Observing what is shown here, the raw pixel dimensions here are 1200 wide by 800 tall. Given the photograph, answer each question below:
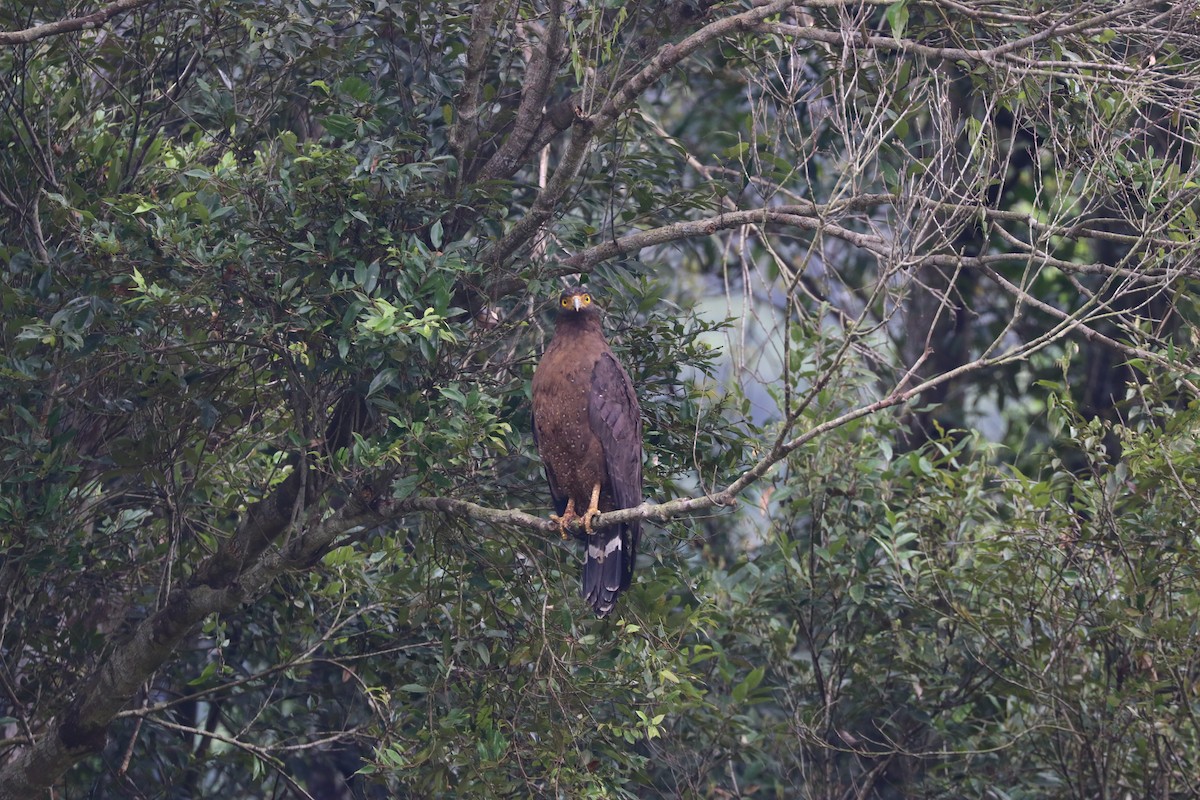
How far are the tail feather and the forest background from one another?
0.11m

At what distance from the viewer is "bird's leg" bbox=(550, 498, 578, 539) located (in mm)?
A: 4392

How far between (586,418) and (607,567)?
0.65 meters

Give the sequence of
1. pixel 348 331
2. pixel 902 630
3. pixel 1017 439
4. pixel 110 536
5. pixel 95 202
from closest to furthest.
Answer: pixel 348 331 < pixel 95 202 < pixel 110 536 < pixel 902 630 < pixel 1017 439

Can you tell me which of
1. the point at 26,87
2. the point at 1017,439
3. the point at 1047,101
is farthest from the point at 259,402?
the point at 1017,439

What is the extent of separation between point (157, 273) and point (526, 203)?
198cm

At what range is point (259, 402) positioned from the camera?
5.21 m

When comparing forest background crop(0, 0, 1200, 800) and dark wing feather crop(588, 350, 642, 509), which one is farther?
dark wing feather crop(588, 350, 642, 509)

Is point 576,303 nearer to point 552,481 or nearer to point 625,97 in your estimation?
point 552,481

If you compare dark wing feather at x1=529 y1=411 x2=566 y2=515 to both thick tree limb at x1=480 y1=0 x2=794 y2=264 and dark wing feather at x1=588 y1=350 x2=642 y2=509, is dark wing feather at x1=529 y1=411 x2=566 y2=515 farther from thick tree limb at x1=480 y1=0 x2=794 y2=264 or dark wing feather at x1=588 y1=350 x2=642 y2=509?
thick tree limb at x1=480 y1=0 x2=794 y2=264

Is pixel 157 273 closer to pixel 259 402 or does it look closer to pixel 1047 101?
pixel 259 402

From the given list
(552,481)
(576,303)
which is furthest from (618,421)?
(576,303)

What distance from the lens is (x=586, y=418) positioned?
195 inches

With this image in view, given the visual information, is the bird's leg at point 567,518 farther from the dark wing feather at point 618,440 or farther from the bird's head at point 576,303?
the bird's head at point 576,303

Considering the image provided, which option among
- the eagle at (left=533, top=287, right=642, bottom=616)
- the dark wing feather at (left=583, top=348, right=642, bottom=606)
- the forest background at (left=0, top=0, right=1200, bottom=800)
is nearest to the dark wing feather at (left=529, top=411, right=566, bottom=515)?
the eagle at (left=533, top=287, right=642, bottom=616)
